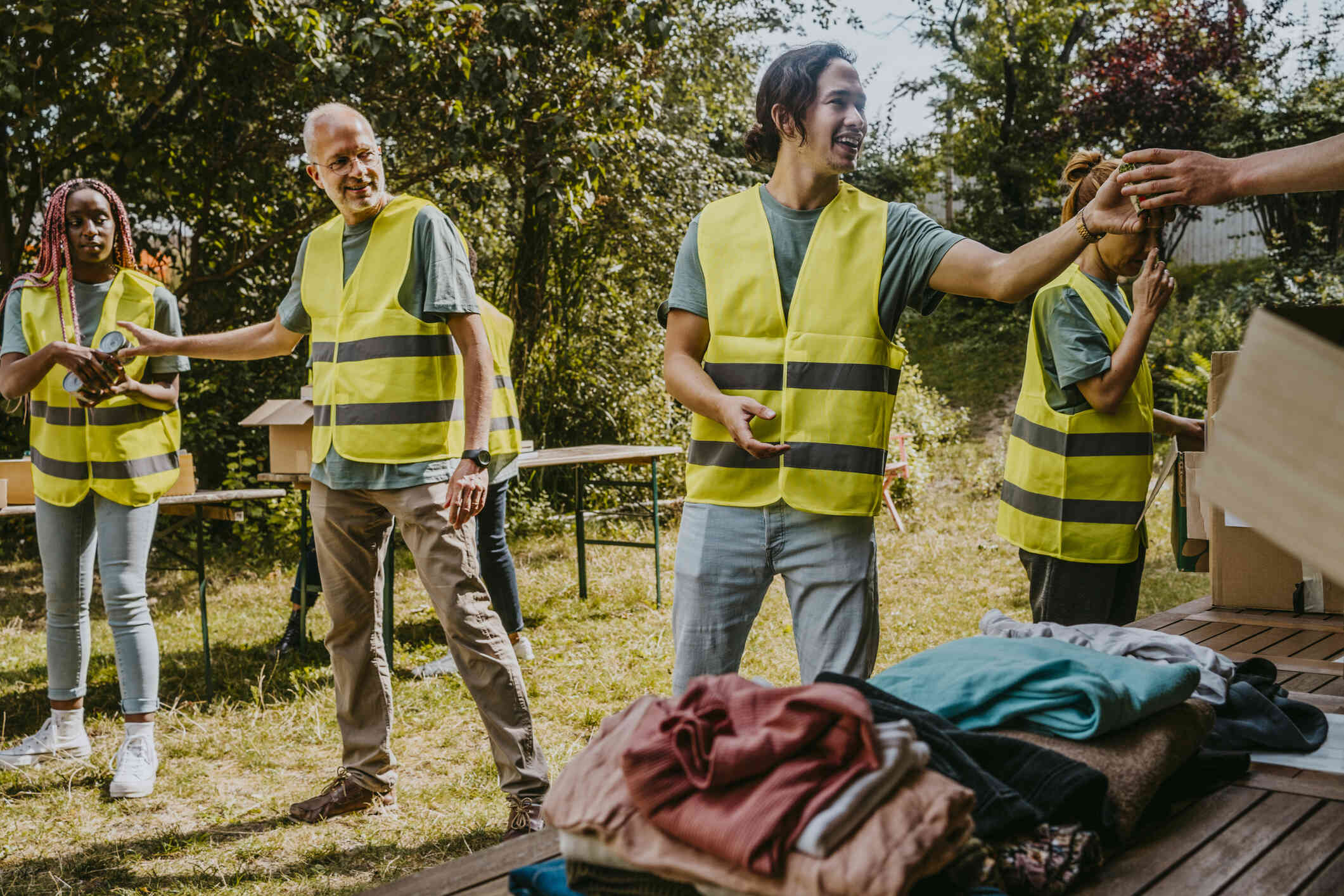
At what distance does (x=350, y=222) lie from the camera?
325cm

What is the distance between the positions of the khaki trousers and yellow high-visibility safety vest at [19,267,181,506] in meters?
0.96

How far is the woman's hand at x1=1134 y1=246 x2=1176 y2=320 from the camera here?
254 centimetres

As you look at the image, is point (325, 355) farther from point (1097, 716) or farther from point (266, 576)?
point (266, 576)

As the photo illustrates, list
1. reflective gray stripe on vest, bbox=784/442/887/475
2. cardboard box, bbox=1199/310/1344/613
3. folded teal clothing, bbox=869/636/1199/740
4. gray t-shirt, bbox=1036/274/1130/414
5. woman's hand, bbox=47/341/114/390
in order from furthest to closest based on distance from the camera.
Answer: woman's hand, bbox=47/341/114/390 → gray t-shirt, bbox=1036/274/1130/414 → reflective gray stripe on vest, bbox=784/442/887/475 → folded teal clothing, bbox=869/636/1199/740 → cardboard box, bbox=1199/310/1344/613

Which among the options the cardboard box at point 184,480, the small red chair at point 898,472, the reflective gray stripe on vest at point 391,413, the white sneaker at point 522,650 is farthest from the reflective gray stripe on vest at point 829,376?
the small red chair at point 898,472

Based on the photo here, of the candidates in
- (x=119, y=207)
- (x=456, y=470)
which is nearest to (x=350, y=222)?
(x=456, y=470)

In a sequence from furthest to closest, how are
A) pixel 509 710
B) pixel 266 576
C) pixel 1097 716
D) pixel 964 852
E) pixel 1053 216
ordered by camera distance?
pixel 1053 216
pixel 266 576
pixel 509 710
pixel 1097 716
pixel 964 852

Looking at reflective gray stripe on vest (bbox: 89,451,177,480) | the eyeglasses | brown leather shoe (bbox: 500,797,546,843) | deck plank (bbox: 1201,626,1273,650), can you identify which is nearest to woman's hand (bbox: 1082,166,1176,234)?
deck plank (bbox: 1201,626,1273,650)

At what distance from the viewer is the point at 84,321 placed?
12.8ft

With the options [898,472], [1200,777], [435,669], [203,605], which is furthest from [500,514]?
[898,472]

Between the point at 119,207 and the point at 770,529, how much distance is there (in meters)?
2.98

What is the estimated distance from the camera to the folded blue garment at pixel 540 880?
133cm

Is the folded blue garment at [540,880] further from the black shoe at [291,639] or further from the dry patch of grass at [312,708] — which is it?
the black shoe at [291,639]

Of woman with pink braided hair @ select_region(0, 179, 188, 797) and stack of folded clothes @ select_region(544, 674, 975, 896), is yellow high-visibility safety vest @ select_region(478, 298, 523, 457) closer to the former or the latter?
woman with pink braided hair @ select_region(0, 179, 188, 797)
